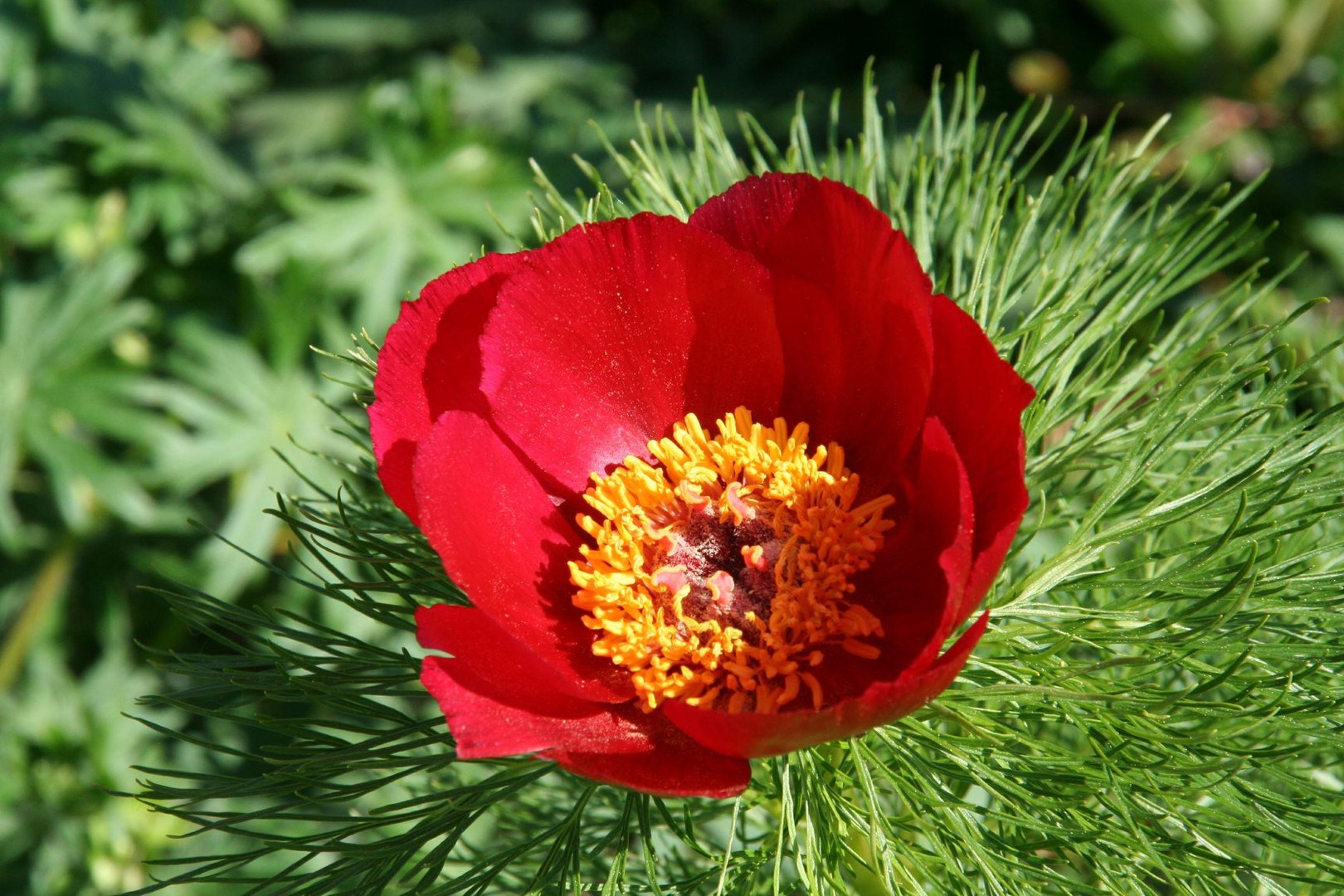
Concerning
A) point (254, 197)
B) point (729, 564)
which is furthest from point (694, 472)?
point (254, 197)

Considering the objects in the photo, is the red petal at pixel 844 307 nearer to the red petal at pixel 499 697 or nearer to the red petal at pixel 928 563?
the red petal at pixel 928 563

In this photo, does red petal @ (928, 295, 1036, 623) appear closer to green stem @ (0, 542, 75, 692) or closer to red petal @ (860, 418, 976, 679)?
red petal @ (860, 418, 976, 679)

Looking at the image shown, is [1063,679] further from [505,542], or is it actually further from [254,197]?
[254,197]

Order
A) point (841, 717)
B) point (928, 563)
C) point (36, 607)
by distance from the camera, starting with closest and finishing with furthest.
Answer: point (841, 717) < point (928, 563) < point (36, 607)

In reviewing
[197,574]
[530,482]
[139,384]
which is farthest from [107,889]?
[530,482]

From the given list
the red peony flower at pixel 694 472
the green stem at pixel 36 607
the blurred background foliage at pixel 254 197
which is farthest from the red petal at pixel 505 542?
the green stem at pixel 36 607

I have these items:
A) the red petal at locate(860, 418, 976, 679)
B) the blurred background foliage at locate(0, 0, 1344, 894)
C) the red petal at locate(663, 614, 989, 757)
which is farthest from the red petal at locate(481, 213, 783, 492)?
the blurred background foliage at locate(0, 0, 1344, 894)

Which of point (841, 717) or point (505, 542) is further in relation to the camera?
point (505, 542)
